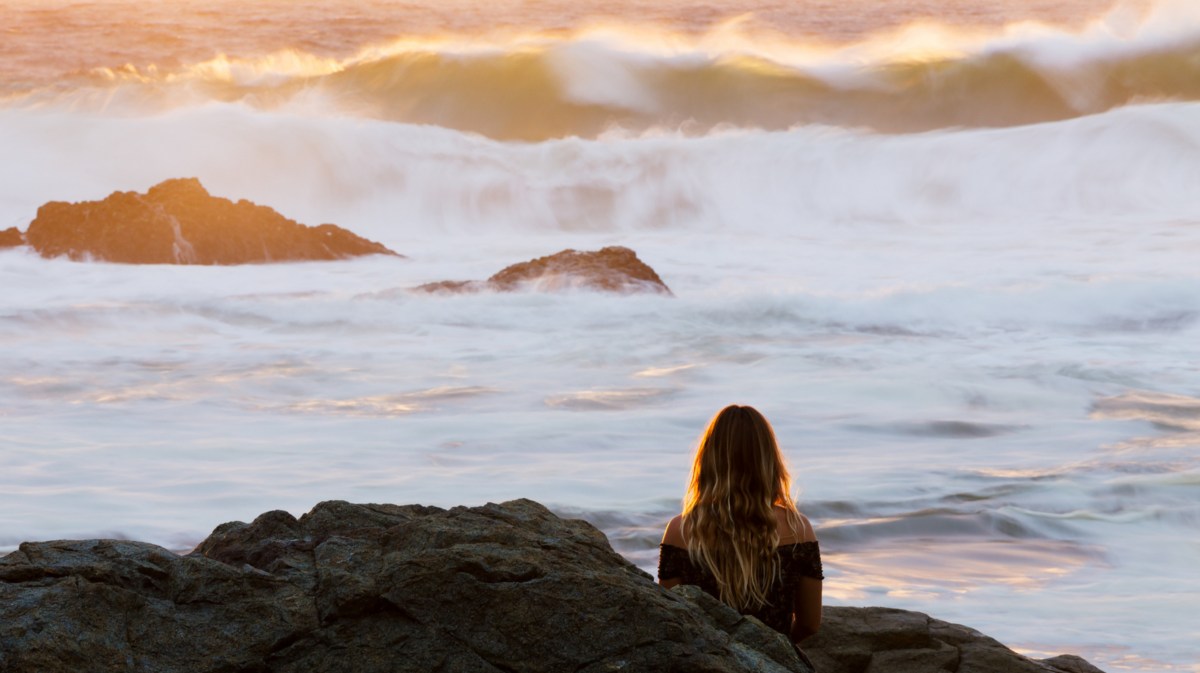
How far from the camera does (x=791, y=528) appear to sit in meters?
3.25

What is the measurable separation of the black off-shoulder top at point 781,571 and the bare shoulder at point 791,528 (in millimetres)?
11

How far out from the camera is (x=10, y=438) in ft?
33.8

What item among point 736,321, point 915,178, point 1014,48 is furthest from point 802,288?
point 1014,48

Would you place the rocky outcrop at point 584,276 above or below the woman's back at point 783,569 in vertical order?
above

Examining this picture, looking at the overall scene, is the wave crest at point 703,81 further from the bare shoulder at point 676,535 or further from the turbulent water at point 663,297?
the bare shoulder at point 676,535

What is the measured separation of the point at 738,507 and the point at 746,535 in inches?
2.3

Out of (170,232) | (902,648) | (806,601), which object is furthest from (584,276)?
(806,601)

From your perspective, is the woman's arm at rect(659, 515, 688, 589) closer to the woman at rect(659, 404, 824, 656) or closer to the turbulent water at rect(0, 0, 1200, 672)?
the woman at rect(659, 404, 824, 656)

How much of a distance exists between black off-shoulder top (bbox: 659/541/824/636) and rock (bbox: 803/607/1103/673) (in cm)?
30

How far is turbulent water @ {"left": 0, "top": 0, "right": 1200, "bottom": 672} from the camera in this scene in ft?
26.6

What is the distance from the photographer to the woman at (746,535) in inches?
126

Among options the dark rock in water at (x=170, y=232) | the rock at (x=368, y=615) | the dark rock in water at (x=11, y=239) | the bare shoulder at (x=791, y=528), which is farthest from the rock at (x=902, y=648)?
the dark rock in water at (x=11, y=239)

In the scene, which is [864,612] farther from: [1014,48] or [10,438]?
[1014,48]

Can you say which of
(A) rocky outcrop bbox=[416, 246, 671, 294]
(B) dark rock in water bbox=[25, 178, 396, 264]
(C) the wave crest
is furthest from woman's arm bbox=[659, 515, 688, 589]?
(C) the wave crest
